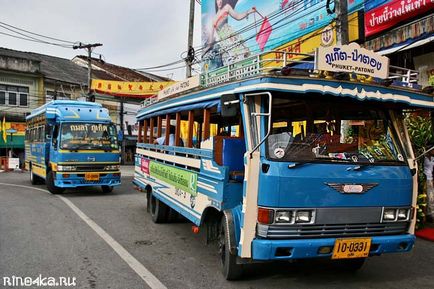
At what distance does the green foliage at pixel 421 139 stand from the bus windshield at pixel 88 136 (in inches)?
335

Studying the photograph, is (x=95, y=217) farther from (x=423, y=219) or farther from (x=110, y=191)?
(x=423, y=219)

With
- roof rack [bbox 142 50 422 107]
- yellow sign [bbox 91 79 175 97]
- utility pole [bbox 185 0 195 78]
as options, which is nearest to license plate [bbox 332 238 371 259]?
roof rack [bbox 142 50 422 107]

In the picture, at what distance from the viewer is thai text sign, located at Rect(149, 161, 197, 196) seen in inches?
246

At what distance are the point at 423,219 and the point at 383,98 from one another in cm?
488

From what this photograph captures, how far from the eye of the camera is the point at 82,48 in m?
30.6

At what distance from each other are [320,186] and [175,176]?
3.24 meters

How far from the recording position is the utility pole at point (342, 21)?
9555 mm

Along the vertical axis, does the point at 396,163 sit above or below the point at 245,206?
above

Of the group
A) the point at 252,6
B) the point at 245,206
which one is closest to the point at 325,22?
the point at 252,6

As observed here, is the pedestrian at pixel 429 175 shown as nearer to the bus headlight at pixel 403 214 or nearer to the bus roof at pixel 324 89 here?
the bus roof at pixel 324 89

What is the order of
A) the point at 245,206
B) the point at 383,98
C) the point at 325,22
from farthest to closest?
the point at 325,22 < the point at 383,98 < the point at 245,206

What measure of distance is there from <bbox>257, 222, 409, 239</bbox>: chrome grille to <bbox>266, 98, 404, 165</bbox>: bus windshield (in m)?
0.69

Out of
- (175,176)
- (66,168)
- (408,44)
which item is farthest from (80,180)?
(408,44)

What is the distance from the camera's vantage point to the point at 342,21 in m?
9.62
